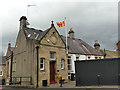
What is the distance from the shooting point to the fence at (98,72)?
423 inches

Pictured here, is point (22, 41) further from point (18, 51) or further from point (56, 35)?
point (56, 35)

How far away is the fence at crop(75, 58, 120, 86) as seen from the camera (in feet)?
35.2

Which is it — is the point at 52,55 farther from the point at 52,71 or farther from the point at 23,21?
the point at 23,21

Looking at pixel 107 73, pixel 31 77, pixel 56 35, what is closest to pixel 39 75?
pixel 31 77

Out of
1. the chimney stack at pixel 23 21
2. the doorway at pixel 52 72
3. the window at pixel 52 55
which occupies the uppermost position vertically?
the chimney stack at pixel 23 21

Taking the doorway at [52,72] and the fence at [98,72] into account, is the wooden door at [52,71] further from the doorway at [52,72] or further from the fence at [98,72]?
the fence at [98,72]

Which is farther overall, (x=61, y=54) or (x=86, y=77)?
(x=61, y=54)

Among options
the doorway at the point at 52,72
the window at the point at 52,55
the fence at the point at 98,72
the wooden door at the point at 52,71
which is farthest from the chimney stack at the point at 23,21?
the fence at the point at 98,72

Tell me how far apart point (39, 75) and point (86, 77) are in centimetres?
584

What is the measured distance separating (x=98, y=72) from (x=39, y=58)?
24.1ft

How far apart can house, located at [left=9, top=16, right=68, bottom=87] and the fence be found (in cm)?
481

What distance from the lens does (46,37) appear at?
16266 millimetres

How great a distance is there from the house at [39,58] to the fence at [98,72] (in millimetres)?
4814

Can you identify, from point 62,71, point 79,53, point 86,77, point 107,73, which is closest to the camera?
point 107,73
